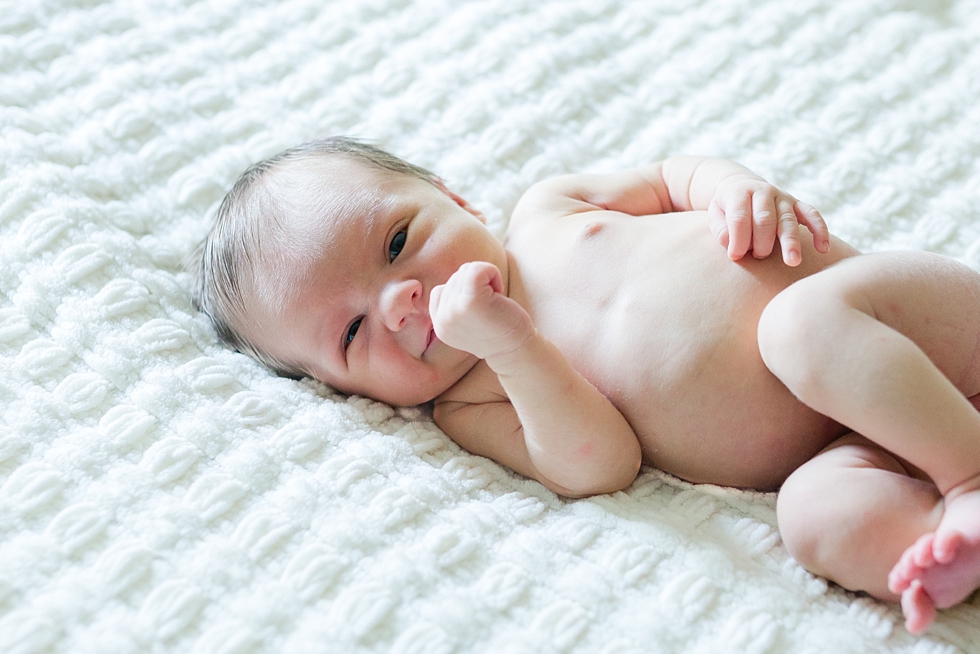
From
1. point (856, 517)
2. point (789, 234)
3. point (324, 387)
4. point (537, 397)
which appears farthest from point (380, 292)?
point (856, 517)

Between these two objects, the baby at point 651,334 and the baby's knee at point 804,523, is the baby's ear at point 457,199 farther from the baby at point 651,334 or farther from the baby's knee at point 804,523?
the baby's knee at point 804,523

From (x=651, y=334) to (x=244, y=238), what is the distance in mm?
564

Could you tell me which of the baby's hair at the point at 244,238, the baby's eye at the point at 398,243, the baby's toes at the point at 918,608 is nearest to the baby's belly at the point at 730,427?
the baby's toes at the point at 918,608

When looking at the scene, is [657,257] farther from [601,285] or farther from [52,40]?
[52,40]

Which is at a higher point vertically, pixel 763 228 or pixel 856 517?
pixel 763 228

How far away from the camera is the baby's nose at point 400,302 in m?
1.13

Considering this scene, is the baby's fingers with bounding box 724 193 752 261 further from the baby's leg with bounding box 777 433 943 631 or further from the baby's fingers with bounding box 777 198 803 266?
the baby's leg with bounding box 777 433 943 631

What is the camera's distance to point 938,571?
83cm

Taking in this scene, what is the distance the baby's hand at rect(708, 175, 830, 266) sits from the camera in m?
1.04

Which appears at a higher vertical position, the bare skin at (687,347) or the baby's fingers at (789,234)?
the baby's fingers at (789,234)

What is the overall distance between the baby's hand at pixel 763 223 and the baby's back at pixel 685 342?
0.03m

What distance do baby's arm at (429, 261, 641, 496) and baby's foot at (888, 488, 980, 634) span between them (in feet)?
1.09

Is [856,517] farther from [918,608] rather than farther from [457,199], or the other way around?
[457,199]

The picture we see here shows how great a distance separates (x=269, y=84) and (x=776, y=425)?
103cm
